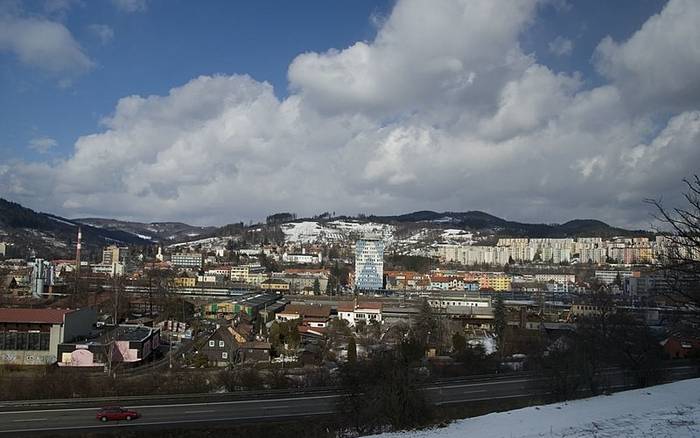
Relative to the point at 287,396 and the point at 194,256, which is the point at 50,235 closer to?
the point at 194,256

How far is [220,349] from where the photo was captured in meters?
21.8

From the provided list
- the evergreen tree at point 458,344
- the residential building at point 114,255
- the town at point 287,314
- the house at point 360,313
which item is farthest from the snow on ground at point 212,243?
the evergreen tree at point 458,344

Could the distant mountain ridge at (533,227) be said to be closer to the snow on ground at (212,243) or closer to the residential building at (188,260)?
the snow on ground at (212,243)

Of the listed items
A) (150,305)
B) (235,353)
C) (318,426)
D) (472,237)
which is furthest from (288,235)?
(318,426)

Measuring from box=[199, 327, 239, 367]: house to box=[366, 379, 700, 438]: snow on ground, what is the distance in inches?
572

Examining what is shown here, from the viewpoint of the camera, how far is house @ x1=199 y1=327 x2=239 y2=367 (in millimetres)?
21594

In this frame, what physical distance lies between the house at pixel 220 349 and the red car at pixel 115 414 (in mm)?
8677

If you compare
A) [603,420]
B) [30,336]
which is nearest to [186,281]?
[30,336]

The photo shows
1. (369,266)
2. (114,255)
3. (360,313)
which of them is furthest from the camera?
(114,255)

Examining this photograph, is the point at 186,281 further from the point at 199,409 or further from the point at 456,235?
the point at 456,235

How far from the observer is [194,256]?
9406 cm

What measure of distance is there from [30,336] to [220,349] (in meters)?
7.47

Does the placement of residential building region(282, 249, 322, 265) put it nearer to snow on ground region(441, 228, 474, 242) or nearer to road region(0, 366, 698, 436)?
snow on ground region(441, 228, 474, 242)

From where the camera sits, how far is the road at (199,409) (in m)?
12.2
